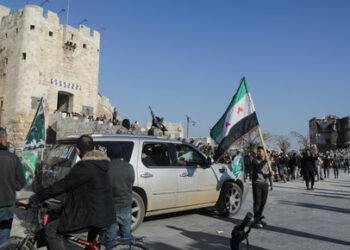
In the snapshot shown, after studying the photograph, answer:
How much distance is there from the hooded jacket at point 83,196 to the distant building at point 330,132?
77202mm

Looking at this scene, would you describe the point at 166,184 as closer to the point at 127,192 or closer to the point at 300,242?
the point at 127,192

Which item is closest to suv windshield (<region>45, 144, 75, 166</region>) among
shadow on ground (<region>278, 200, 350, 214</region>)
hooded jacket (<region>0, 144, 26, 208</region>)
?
hooded jacket (<region>0, 144, 26, 208</region>)

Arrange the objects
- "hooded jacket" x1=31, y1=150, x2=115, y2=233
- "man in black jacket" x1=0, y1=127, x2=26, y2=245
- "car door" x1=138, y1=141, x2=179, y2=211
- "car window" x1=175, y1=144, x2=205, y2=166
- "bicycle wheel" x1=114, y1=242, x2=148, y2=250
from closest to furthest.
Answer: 1. "hooded jacket" x1=31, y1=150, x2=115, y2=233
2. "bicycle wheel" x1=114, y1=242, x2=148, y2=250
3. "man in black jacket" x1=0, y1=127, x2=26, y2=245
4. "car door" x1=138, y1=141, x2=179, y2=211
5. "car window" x1=175, y1=144, x2=205, y2=166

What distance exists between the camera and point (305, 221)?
6.64 m

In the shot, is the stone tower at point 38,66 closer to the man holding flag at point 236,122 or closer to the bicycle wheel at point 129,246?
the man holding flag at point 236,122

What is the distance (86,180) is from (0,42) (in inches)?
1442

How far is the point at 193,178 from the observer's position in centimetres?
654

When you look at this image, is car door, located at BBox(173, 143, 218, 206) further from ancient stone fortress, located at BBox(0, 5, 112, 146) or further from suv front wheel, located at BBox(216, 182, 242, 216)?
ancient stone fortress, located at BBox(0, 5, 112, 146)

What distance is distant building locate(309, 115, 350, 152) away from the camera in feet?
232

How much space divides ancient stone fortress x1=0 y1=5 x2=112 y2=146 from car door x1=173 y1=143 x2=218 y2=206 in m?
27.1

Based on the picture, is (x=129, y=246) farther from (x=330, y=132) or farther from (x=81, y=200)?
(x=330, y=132)

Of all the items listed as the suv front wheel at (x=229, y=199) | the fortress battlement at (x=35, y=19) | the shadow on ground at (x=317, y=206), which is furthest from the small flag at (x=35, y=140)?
the fortress battlement at (x=35, y=19)

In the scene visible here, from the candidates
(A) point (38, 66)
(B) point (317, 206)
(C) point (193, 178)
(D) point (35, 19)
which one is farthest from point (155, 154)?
(D) point (35, 19)

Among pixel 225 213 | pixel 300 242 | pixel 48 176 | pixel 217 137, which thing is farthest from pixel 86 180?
pixel 217 137
